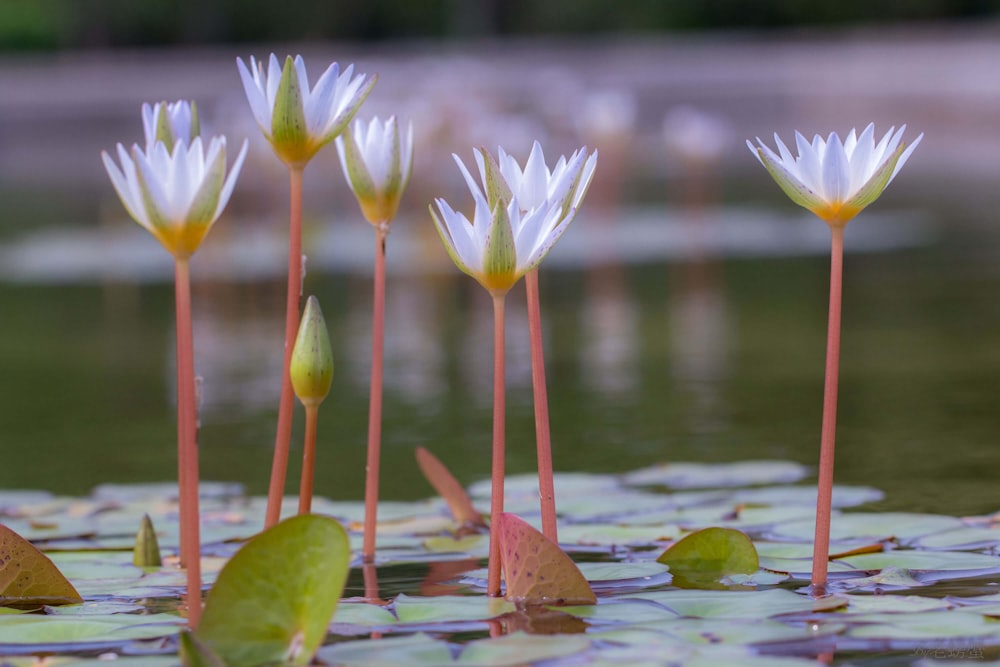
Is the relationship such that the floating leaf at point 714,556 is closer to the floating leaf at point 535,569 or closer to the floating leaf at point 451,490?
the floating leaf at point 535,569

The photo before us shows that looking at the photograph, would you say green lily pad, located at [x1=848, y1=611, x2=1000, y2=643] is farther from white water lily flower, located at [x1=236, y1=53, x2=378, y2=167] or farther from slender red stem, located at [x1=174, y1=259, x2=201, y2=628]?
white water lily flower, located at [x1=236, y1=53, x2=378, y2=167]

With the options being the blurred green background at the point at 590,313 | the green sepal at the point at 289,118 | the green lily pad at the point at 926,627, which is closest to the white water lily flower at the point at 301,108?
the green sepal at the point at 289,118

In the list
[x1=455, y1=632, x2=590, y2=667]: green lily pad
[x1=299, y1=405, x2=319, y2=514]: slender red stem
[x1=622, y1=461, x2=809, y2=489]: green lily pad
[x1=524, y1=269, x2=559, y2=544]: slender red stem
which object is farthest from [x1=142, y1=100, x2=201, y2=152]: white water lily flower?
[x1=622, y1=461, x2=809, y2=489]: green lily pad

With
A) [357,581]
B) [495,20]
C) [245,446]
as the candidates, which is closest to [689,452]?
[245,446]

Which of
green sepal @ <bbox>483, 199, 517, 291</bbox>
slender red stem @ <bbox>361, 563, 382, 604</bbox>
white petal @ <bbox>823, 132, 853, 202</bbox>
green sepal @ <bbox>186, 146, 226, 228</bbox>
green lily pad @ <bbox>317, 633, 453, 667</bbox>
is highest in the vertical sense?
white petal @ <bbox>823, 132, 853, 202</bbox>

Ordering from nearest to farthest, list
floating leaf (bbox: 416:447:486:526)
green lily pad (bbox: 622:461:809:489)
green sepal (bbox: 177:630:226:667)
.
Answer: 1. green sepal (bbox: 177:630:226:667)
2. floating leaf (bbox: 416:447:486:526)
3. green lily pad (bbox: 622:461:809:489)

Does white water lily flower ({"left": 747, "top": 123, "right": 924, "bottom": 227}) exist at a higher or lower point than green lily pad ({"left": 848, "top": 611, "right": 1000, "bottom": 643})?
higher

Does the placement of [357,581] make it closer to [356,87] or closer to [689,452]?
[356,87]
